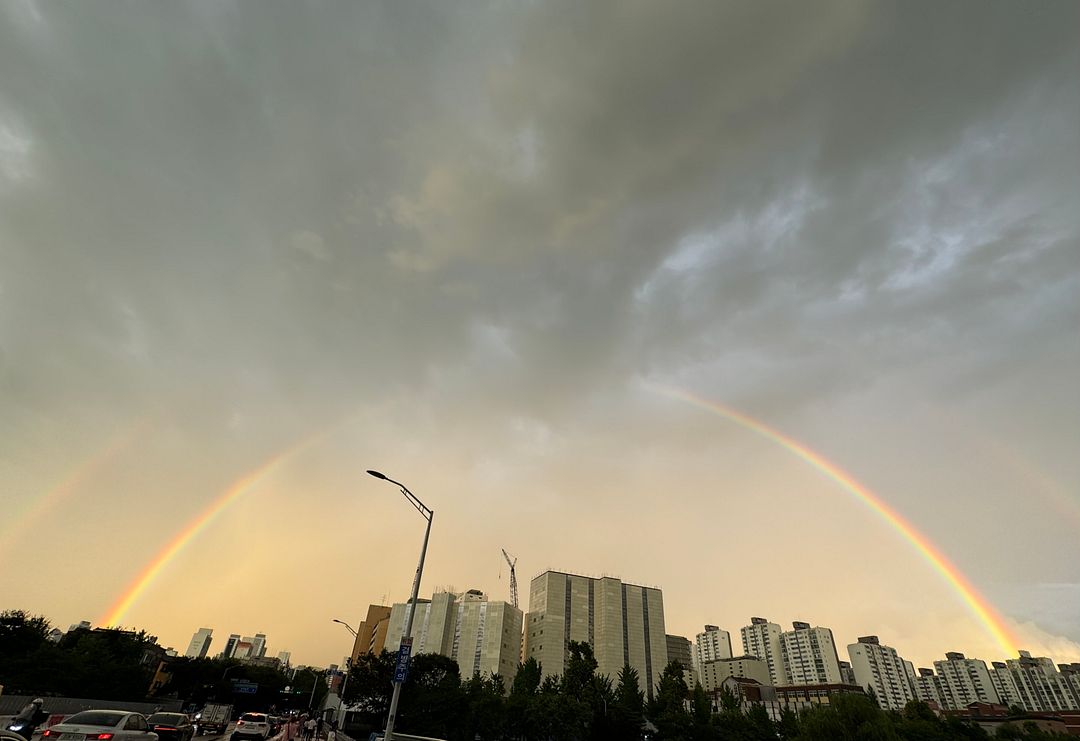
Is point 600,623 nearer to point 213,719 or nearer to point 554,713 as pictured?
point 554,713

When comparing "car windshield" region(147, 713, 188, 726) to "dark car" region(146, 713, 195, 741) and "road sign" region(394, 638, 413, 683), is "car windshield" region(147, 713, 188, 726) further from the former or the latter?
"road sign" region(394, 638, 413, 683)

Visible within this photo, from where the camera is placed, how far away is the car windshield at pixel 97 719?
15.5 m

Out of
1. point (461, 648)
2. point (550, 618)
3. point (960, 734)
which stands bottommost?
point (960, 734)

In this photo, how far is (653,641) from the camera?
15512 centimetres

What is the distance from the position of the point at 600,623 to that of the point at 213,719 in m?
117

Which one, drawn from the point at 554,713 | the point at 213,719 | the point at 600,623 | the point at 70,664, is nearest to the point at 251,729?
the point at 213,719

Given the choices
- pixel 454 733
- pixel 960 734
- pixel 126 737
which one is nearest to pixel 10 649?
pixel 454 733

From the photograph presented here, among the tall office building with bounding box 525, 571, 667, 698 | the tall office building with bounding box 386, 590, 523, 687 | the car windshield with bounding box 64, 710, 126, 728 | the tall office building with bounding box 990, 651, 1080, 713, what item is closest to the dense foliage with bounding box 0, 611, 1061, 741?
the car windshield with bounding box 64, 710, 126, 728

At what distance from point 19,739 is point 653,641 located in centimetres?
16735

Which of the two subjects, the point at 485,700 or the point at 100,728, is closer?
the point at 100,728

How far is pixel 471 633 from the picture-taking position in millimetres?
140250

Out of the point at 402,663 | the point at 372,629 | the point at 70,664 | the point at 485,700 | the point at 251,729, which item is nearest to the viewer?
the point at 402,663

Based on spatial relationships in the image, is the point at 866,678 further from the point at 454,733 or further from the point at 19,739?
the point at 19,739

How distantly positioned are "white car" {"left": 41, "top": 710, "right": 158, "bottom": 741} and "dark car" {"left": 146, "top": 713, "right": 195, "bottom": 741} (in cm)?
759
